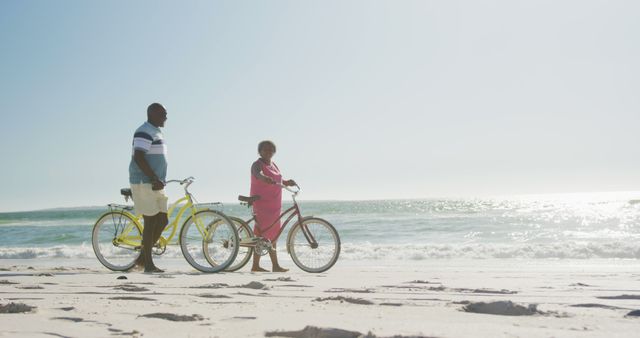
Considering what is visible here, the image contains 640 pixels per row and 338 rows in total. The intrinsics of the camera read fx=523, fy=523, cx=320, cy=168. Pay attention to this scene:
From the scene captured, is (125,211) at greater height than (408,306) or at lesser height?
greater

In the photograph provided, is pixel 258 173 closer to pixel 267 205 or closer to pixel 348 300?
Answer: pixel 267 205

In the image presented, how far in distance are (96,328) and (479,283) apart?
3094 millimetres

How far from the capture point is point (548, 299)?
330cm

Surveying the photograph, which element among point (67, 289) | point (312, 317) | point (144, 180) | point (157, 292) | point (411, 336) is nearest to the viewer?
point (411, 336)

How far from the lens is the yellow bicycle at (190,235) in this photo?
590 cm

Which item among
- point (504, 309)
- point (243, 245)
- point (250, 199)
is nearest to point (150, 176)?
point (250, 199)

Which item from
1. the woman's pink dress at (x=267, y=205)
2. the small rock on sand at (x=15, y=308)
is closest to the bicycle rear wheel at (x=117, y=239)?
the woman's pink dress at (x=267, y=205)

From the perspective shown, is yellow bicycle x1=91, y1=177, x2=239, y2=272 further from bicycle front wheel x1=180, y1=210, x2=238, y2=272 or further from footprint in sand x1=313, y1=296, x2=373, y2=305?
footprint in sand x1=313, y1=296, x2=373, y2=305

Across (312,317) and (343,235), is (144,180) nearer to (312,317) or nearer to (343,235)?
(312,317)

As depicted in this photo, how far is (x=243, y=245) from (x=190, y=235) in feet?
2.01

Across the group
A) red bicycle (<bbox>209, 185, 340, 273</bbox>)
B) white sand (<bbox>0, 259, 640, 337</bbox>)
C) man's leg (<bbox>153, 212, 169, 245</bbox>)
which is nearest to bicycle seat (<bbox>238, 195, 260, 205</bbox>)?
red bicycle (<bbox>209, 185, 340, 273</bbox>)

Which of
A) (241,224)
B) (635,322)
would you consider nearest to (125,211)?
(241,224)

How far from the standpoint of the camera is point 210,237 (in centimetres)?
593

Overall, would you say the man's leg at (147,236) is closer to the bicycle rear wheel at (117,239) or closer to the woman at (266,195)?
the bicycle rear wheel at (117,239)
